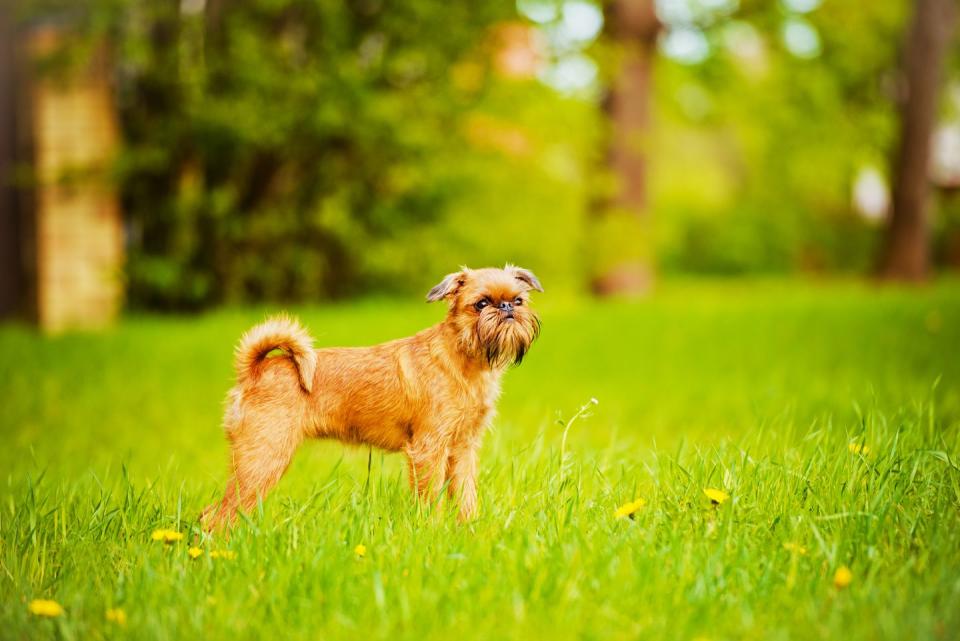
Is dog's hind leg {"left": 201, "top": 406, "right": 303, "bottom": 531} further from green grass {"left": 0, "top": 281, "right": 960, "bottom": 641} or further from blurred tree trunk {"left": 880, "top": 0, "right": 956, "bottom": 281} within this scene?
blurred tree trunk {"left": 880, "top": 0, "right": 956, "bottom": 281}

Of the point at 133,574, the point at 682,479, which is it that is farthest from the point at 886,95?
the point at 133,574

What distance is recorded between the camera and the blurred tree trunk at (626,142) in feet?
45.9

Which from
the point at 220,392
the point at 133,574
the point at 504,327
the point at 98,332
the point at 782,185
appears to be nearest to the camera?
the point at 133,574

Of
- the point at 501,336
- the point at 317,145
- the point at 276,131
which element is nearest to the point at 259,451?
the point at 501,336

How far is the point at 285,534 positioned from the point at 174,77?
33.3 ft

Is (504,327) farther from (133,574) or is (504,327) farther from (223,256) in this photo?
(223,256)

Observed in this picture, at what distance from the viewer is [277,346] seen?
12.1 feet

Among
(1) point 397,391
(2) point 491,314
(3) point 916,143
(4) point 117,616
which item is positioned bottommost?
(4) point 117,616

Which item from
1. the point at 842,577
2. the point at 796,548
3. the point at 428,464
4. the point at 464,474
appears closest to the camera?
the point at 842,577

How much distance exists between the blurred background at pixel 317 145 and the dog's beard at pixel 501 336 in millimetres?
8534

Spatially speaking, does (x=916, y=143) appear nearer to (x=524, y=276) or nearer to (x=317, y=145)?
(x=317, y=145)

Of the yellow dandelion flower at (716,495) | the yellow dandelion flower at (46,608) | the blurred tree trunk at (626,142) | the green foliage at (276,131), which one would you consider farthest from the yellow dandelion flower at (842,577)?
the blurred tree trunk at (626,142)

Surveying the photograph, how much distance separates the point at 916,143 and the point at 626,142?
6.25 metres

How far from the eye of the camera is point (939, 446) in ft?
14.7
